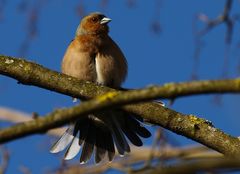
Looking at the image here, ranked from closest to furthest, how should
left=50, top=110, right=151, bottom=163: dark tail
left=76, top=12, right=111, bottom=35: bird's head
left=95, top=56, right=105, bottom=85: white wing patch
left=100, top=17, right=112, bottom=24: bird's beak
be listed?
left=50, top=110, right=151, bottom=163: dark tail, left=95, top=56, right=105, bottom=85: white wing patch, left=76, top=12, right=111, bottom=35: bird's head, left=100, top=17, right=112, bottom=24: bird's beak

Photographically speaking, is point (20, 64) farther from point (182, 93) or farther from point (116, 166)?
point (182, 93)

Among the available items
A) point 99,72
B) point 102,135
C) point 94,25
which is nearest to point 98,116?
point 102,135

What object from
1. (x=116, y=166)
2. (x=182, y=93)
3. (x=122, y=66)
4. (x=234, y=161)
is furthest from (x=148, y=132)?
(x=234, y=161)

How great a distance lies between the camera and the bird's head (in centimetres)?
602

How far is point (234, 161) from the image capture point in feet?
6.08

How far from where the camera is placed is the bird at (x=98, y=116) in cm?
485

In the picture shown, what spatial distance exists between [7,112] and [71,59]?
8.41 ft

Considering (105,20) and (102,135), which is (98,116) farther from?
(105,20)

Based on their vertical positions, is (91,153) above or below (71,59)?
below

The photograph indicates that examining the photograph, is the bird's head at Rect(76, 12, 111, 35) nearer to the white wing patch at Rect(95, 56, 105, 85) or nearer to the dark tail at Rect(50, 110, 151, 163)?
the white wing patch at Rect(95, 56, 105, 85)

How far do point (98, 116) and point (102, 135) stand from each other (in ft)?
0.87

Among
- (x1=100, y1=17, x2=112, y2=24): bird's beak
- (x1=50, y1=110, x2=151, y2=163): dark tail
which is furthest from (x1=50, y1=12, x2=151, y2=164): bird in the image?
(x1=100, y1=17, x2=112, y2=24): bird's beak

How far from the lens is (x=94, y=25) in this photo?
615 centimetres

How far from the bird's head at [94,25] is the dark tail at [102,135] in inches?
45.2
